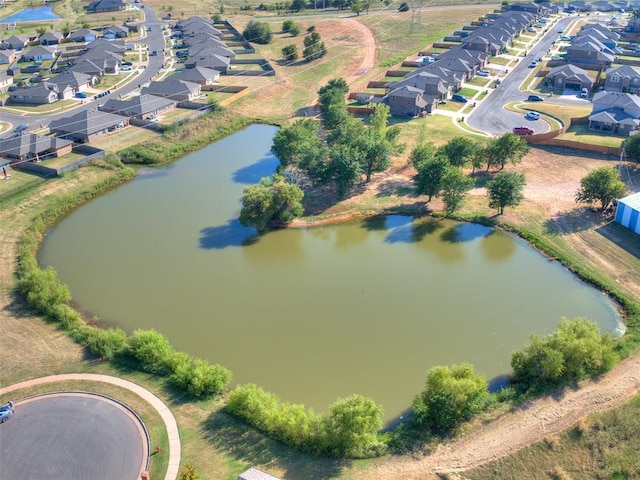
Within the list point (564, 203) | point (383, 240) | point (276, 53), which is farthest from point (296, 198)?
point (276, 53)

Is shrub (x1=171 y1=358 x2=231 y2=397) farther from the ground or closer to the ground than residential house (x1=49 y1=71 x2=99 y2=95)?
closer to the ground

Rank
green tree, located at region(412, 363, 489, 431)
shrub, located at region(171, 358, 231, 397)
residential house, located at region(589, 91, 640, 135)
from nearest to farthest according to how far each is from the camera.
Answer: green tree, located at region(412, 363, 489, 431), shrub, located at region(171, 358, 231, 397), residential house, located at region(589, 91, 640, 135)

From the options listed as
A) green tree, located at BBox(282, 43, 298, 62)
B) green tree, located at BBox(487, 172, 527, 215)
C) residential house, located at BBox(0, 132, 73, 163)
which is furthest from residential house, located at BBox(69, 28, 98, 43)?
green tree, located at BBox(487, 172, 527, 215)

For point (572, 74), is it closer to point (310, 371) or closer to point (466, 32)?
point (466, 32)

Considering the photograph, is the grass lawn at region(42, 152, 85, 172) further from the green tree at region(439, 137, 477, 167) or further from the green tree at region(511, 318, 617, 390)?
the green tree at region(511, 318, 617, 390)

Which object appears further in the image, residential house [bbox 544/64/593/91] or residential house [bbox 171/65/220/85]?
residential house [bbox 171/65/220/85]

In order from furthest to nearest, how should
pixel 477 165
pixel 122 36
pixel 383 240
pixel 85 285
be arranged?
pixel 122 36
pixel 477 165
pixel 383 240
pixel 85 285

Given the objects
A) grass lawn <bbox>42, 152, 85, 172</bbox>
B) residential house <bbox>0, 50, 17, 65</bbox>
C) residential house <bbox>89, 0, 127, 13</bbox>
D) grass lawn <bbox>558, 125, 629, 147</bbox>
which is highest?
residential house <bbox>89, 0, 127, 13</bbox>

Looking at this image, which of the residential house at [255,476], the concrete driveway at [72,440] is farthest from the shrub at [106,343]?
the residential house at [255,476]
